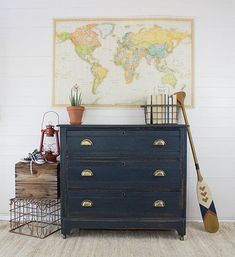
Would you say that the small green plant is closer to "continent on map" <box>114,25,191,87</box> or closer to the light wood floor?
"continent on map" <box>114,25,191,87</box>

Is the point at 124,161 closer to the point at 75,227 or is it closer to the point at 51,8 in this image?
the point at 75,227

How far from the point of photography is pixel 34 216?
10.6 ft

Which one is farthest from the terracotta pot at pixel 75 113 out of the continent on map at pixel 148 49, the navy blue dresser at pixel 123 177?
the continent on map at pixel 148 49

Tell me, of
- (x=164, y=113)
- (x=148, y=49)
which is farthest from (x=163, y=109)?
(x=148, y=49)

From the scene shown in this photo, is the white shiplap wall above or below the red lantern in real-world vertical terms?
above

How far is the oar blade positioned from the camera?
294 cm

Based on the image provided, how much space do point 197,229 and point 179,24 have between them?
6.93 feet

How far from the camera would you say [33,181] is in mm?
2914

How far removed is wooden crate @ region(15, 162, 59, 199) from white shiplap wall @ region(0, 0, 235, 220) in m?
0.41

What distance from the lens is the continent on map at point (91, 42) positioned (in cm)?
319

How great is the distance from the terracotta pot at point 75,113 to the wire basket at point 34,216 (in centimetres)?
81

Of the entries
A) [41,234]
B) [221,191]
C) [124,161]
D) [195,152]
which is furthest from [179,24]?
[41,234]

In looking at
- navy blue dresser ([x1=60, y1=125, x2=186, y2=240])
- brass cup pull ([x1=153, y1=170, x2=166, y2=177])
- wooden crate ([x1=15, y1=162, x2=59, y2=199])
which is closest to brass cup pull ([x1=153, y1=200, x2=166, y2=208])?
navy blue dresser ([x1=60, y1=125, x2=186, y2=240])

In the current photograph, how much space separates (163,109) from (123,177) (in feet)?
2.44
